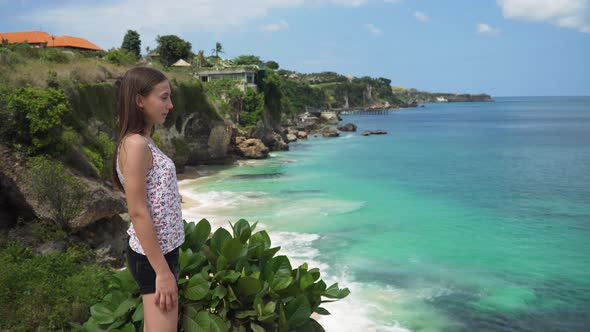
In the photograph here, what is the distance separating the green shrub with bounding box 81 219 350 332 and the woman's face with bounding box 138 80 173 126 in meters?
1.14

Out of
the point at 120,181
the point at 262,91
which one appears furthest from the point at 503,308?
the point at 262,91

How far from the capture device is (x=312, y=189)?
2769 centimetres

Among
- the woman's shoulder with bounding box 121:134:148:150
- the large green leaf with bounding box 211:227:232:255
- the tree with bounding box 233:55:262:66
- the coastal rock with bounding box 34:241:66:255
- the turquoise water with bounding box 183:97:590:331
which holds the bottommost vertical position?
the turquoise water with bounding box 183:97:590:331

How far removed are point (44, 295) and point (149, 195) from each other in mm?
5217

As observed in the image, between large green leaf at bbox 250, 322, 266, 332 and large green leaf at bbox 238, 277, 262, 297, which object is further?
large green leaf at bbox 238, 277, 262, 297

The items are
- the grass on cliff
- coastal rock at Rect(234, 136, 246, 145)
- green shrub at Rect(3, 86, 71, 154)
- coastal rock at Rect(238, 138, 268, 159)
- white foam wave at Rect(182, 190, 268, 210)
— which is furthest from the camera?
coastal rock at Rect(234, 136, 246, 145)

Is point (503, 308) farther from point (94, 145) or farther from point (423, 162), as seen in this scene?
point (423, 162)

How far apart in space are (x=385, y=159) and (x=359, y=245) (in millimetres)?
25759

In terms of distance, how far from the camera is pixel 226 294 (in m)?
3.44

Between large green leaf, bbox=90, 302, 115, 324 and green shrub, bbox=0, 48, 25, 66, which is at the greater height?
green shrub, bbox=0, 48, 25, 66

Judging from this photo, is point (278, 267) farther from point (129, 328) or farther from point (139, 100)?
point (139, 100)

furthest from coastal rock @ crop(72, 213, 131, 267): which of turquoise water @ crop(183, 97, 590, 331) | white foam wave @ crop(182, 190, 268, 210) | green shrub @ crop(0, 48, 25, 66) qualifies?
white foam wave @ crop(182, 190, 268, 210)

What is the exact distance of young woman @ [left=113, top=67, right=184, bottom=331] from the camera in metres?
2.55

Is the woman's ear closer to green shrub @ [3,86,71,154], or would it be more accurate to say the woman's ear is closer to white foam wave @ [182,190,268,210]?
green shrub @ [3,86,71,154]
